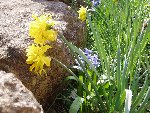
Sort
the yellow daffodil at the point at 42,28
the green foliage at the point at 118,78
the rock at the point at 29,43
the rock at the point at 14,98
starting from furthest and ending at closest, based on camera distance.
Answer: the rock at the point at 29,43 < the green foliage at the point at 118,78 < the yellow daffodil at the point at 42,28 < the rock at the point at 14,98

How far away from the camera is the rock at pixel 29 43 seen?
186cm

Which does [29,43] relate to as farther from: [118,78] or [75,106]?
[118,78]

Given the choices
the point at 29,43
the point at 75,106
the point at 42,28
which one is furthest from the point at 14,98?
the point at 29,43

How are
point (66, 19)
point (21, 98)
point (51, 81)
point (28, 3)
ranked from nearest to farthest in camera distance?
point (21, 98)
point (51, 81)
point (66, 19)
point (28, 3)

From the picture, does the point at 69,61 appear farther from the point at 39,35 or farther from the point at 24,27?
the point at 39,35

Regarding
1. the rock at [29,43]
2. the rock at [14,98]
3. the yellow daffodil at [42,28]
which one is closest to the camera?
the rock at [14,98]

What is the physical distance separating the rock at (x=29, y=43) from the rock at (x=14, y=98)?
1.64 ft

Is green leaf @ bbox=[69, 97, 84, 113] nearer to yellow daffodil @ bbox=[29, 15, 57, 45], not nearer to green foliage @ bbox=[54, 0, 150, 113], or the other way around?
green foliage @ bbox=[54, 0, 150, 113]

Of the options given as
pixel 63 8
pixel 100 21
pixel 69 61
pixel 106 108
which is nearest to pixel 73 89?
pixel 69 61

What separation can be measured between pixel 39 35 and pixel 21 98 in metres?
0.38

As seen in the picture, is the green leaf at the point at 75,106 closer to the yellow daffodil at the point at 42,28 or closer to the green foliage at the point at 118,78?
the green foliage at the point at 118,78

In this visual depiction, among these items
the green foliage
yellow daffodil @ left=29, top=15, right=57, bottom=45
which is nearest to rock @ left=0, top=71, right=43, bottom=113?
yellow daffodil @ left=29, top=15, right=57, bottom=45

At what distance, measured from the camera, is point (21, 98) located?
1.23 metres

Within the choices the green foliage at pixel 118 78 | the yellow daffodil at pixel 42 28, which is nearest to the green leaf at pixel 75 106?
the green foliage at pixel 118 78
